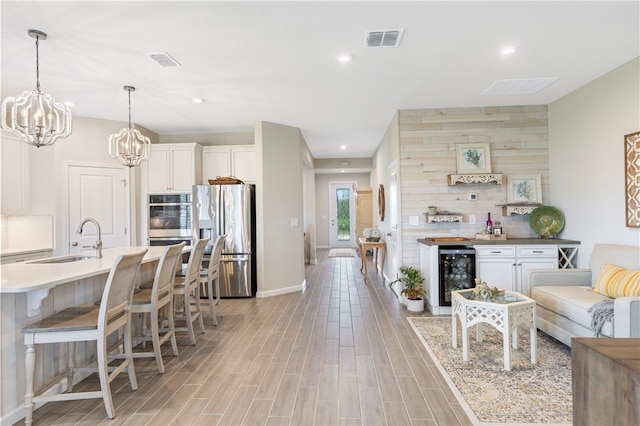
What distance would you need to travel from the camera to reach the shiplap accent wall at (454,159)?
4602 mm

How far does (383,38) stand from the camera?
2.79 meters

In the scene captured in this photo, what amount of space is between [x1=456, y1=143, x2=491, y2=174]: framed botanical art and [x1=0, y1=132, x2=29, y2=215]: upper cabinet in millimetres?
5694

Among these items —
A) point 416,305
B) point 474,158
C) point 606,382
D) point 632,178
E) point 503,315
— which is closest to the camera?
point 606,382

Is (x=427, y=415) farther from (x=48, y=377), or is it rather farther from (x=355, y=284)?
(x=355, y=284)

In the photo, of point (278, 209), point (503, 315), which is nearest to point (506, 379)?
point (503, 315)

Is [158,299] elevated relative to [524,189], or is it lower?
lower

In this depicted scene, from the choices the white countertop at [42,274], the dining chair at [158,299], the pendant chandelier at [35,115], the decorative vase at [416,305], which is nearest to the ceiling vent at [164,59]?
the pendant chandelier at [35,115]

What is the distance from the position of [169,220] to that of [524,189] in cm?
531

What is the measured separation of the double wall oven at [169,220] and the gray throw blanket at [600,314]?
16.4 feet

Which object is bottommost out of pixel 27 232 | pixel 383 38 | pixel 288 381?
pixel 288 381

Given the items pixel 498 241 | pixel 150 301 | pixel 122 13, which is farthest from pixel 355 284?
pixel 122 13

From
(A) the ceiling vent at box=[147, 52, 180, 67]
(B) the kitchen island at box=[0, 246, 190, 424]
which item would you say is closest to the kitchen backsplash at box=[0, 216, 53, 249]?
(B) the kitchen island at box=[0, 246, 190, 424]

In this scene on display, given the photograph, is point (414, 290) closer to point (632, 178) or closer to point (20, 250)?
point (632, 178)

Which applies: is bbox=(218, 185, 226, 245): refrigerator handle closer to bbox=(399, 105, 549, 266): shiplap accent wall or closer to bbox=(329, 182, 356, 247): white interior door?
bbox=(399, 105, 549, 266): shiplap accent wall
